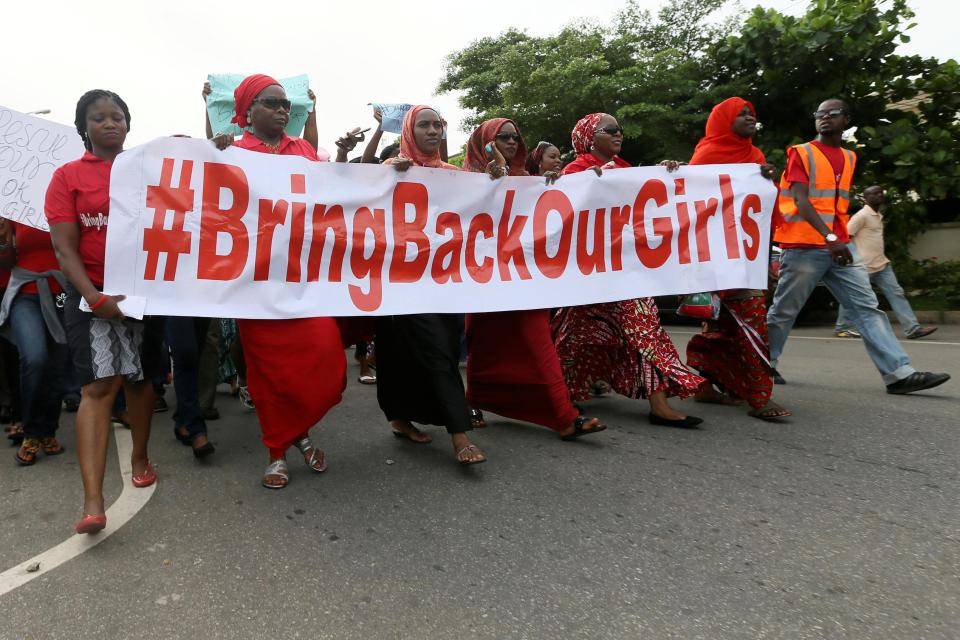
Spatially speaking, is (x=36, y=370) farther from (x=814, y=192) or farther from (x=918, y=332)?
(x=918, y=332)

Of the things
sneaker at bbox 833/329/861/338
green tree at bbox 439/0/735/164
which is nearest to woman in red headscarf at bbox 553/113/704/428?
sneaker at bbox 833/329/861/338

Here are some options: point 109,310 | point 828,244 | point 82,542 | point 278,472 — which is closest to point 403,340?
point 278,472

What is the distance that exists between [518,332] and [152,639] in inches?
95.4

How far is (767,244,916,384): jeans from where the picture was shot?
485 centimetres

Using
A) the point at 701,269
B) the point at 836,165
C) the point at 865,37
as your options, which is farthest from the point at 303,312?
the point at 865,37

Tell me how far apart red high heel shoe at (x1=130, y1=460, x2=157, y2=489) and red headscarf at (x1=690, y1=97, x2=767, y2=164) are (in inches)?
144

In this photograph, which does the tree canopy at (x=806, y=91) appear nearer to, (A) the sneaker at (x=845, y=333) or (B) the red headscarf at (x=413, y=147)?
(A) the sneaker at (x=845, y=333)

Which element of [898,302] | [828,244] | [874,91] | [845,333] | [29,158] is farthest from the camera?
[874,91]

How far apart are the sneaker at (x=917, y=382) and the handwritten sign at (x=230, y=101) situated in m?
4.39

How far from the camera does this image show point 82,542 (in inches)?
105

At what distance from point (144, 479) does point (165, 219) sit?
1.23 meters

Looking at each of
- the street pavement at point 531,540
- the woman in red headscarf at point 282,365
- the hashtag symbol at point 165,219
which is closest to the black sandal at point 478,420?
the street pavement at point 531,540

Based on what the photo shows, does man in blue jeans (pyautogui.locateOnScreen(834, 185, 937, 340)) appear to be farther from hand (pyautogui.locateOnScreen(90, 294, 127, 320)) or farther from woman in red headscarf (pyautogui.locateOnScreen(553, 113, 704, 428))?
hand (pyautogui.locateOnScreen(90, 294, 127, 320))

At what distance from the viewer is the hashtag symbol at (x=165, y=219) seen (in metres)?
3.11
